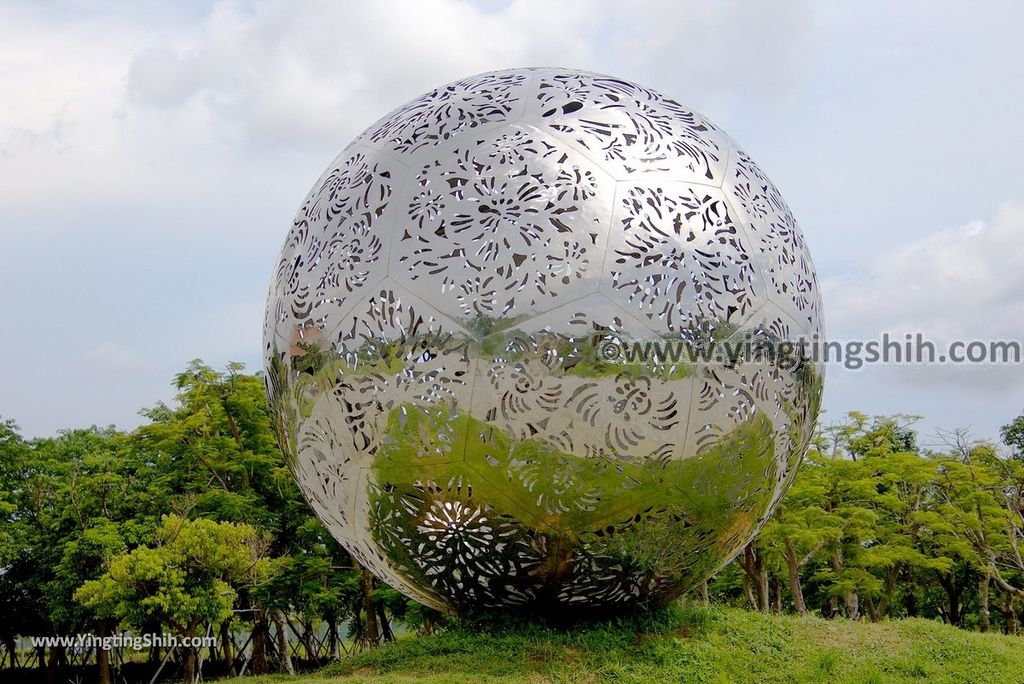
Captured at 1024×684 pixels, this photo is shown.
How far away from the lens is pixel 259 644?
23.4 m

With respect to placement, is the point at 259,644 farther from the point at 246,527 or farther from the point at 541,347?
the point at 541,347

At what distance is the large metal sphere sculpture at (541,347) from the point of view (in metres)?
8.59

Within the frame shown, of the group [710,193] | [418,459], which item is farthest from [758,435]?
[418,459]

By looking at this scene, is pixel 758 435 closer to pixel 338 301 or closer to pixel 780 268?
pixel 780 268

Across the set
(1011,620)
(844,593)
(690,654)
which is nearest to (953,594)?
(1011,620)

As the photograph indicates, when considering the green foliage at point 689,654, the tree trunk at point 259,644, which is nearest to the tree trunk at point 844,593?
the green foliage at point 689,654

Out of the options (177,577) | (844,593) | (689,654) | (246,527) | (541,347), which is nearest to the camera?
(541,347)

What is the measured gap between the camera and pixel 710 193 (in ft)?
31.2

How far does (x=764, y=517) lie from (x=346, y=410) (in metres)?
4.57

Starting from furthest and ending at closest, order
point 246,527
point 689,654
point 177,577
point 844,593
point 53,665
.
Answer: point 53,665 → point 844,593 → point 246,527 → point 177,577 → point 689,654

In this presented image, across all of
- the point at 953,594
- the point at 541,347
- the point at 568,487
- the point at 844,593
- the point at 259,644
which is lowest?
the point at 259,644

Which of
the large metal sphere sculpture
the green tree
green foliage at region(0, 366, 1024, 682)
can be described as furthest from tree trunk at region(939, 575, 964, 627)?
the large metal sphere sculpture

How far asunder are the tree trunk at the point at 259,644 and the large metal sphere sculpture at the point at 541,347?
14458mm

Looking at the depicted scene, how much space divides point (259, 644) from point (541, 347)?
1761cm
